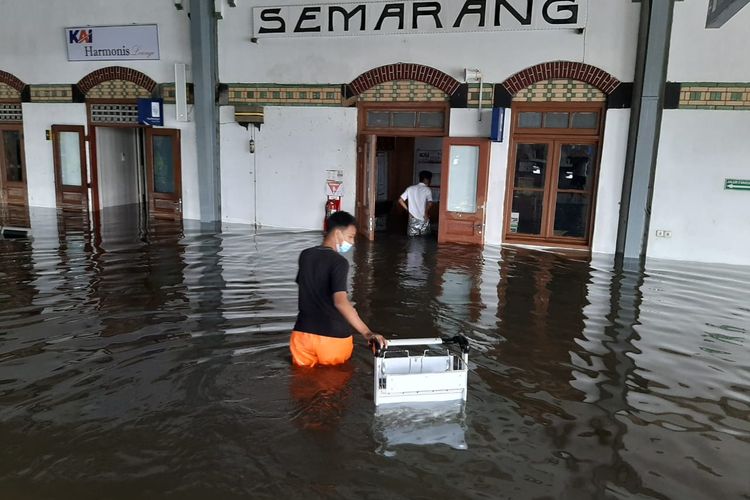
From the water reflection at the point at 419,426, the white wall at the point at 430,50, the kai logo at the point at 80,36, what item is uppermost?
the kai logo at the point at 80,36

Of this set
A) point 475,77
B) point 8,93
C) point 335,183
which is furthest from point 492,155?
point 8,93

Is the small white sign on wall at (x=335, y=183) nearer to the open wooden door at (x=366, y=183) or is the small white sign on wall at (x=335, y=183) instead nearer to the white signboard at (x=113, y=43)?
the open wooden door at (x=366, y=183)

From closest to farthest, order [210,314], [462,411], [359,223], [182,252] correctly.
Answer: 1. [462,411]
2. [210,314]
3. [182,252]
4. [359,223]

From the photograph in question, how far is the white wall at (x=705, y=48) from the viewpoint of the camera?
812 cm

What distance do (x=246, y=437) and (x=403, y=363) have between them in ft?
3.41

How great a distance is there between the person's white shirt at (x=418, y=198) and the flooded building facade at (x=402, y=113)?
1.25 feet

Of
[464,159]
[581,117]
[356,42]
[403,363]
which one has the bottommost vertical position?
[403,363]

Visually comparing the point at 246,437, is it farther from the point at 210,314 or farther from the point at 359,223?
the point at 359,223

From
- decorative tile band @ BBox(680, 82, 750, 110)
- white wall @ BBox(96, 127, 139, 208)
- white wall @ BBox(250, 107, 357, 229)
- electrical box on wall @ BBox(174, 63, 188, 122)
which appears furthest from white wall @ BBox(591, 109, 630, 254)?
white wall @ BBox(96, 127, 139, 208)

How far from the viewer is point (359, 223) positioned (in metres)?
10.4

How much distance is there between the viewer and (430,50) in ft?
30.9

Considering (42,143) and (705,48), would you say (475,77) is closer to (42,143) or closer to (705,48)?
(705,48)

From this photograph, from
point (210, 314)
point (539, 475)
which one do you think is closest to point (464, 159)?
point (210, 314)

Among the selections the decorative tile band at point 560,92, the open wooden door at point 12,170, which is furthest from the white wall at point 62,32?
the decorative tile band at point 560,92
